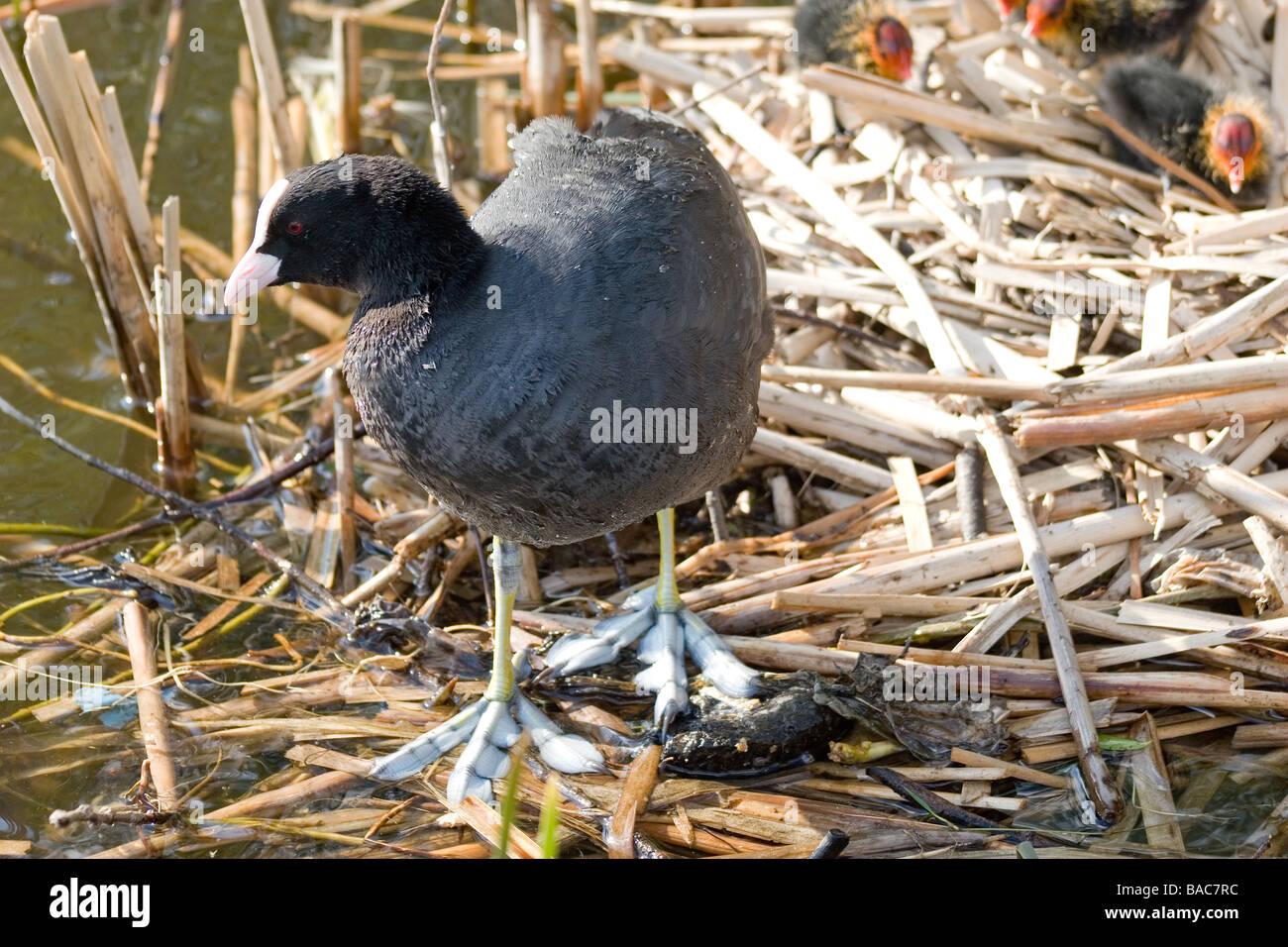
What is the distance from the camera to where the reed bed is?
3.24 m

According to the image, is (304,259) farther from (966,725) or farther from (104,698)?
(966,725)

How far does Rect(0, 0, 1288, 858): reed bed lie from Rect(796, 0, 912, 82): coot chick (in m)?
0.20

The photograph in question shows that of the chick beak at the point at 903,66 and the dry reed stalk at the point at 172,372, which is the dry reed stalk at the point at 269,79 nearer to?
the dry reed stalk at the point at 172,372

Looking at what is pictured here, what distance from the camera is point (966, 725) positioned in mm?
3369

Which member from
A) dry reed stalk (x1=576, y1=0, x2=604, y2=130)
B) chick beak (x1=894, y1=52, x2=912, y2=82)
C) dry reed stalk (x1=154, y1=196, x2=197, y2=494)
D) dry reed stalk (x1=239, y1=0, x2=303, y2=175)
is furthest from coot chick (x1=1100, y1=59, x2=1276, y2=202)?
dry reed stalk (x1=154, y1=196, x2=197, y2=494)

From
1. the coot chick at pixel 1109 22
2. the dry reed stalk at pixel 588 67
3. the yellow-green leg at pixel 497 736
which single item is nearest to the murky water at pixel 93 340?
the yellow-green leg at pixel 497 736

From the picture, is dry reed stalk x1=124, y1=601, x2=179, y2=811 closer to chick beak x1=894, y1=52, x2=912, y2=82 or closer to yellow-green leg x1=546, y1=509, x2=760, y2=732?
yellow-green leg x1=546, y1=509, x2=760, y2=732

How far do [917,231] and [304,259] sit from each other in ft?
8.30

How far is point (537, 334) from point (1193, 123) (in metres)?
2.95

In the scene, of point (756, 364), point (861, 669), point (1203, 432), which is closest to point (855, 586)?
point (861, 669)

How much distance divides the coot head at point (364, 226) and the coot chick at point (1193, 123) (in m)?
2.83

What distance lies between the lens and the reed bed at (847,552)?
3238 mm

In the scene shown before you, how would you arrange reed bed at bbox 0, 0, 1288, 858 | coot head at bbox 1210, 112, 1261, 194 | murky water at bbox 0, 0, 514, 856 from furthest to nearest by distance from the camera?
coot head at bbox 1210, 112, 1261, 194 < murky water at bbox 0, 0, 514, 856 < reed bed at bbox 0, 0, 1288, 858

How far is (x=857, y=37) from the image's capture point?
515 centimetres
